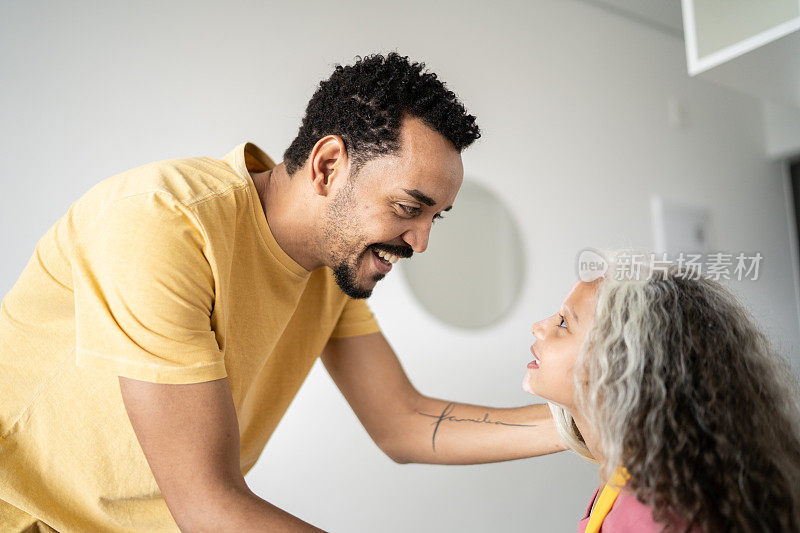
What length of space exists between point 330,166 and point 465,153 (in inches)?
50.9

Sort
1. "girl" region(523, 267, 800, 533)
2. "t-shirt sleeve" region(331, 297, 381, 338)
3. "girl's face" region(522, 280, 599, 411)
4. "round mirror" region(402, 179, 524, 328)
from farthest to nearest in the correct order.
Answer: "round mirror" region(402, 179, 524, 328)
"t-shirt sleeve" region(331, 297, 381, 338)
"girl's face" region(522, 280, 599, 411)
"girl" region(523, 267, 800, 533)

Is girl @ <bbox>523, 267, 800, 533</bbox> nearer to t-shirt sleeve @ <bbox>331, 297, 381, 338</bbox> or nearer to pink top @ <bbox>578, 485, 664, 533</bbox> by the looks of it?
pink top @ <bbox>578, 485, 664, 533</bbox>

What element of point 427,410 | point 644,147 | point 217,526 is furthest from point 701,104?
point 217,526

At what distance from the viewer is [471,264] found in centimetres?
245

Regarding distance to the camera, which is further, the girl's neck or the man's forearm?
the man's forearm

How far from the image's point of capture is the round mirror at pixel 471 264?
2334mm

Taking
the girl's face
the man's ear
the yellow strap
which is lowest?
the yellow strap

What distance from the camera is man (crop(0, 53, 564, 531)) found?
0.91m

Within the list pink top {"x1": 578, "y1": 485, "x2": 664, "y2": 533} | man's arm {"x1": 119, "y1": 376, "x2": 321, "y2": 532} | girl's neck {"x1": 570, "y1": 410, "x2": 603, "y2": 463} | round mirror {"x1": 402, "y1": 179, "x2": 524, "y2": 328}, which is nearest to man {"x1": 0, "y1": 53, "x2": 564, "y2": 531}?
man's arm {"x1": 119, "y1": 376, "x2": 321, "y2": 532}

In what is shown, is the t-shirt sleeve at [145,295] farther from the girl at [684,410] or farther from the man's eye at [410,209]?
the girl at [684,410]

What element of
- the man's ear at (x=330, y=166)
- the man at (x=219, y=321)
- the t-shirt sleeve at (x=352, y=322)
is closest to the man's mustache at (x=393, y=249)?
the man at (x=219, y=321)

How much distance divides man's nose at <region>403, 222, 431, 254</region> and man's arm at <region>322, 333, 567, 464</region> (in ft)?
1.09

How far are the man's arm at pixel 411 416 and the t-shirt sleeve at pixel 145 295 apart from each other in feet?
1.75

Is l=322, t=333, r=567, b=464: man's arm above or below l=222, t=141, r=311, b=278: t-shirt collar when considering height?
below
